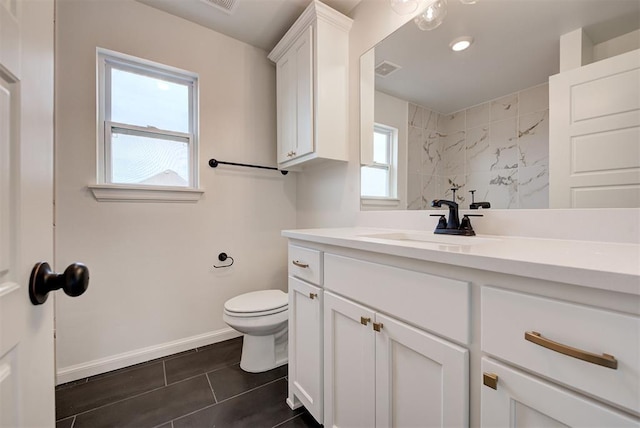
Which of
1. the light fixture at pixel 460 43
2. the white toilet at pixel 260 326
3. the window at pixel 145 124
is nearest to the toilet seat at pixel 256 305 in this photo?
the white toilet at pixel 260 326

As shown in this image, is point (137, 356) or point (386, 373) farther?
point (137, 356)

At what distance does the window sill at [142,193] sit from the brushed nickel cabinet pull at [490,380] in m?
1.96

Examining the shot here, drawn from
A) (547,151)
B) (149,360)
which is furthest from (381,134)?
(149,360)

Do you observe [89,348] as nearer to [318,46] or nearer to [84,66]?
[84,66]

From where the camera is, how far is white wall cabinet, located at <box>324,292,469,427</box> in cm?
68

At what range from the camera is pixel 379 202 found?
5.53 feet

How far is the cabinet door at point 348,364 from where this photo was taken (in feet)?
3.00

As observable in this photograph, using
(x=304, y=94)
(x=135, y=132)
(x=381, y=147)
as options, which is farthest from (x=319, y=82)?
(x=135, y=132)

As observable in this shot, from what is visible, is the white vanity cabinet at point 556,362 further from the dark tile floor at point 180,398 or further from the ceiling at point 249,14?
the ceiling at point 249,14

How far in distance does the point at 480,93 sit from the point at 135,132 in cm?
215

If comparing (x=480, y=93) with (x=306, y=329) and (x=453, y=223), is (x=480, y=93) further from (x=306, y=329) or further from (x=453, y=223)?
(x=306, y=329)

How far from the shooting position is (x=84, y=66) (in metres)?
1.63

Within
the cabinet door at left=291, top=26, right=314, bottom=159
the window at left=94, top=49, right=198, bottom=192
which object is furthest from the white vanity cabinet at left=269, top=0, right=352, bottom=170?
the window at left=94, top=49, right=198, bottom=192

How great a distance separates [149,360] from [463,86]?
256 cm
